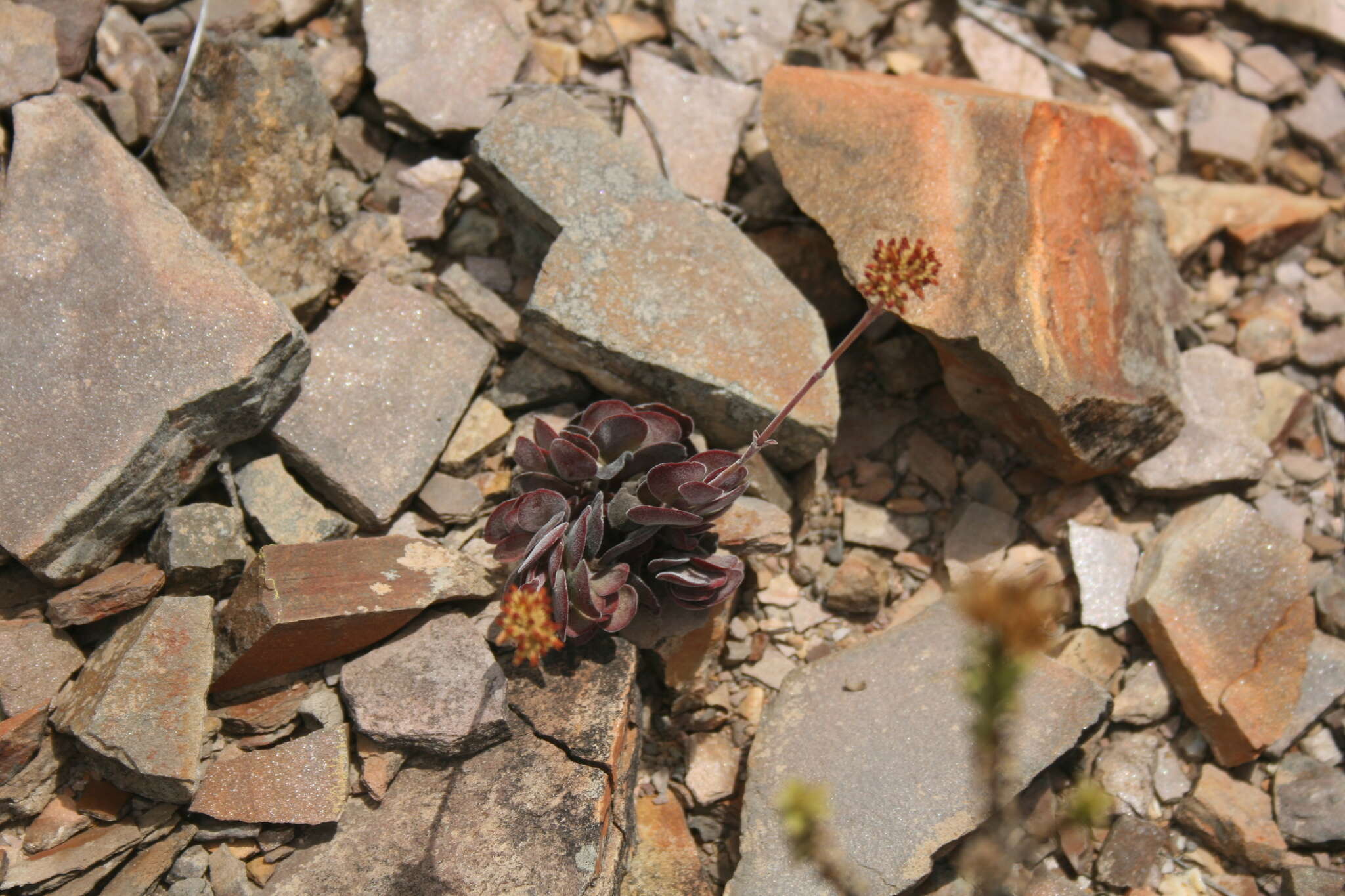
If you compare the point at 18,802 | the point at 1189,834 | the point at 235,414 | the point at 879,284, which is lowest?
the point at 1189,834

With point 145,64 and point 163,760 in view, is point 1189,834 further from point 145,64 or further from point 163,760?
point 145,64

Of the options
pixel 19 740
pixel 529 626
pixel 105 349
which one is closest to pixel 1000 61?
pixel 529 626

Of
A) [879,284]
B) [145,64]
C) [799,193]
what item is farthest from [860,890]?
[145,64]

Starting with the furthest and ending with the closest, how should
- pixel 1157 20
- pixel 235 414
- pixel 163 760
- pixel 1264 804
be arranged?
pixel 1157 20, pixel 1264 804, pixel 235 414, pixel 163 760

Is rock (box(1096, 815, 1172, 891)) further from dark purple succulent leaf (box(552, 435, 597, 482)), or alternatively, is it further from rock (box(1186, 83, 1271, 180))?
rock (box(1186, 83, 1271, 180))

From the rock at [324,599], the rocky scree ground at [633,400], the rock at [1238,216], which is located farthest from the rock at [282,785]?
the rock at [1238,216]

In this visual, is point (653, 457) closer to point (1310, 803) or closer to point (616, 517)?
point (616, 517)

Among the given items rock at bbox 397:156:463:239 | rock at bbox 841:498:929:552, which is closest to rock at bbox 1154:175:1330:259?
rock at bbox 841:498:929:552
